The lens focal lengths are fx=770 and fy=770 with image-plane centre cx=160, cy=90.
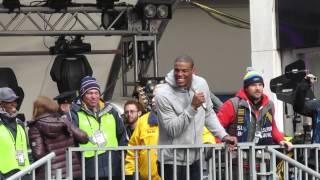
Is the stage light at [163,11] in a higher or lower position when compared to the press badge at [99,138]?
higher

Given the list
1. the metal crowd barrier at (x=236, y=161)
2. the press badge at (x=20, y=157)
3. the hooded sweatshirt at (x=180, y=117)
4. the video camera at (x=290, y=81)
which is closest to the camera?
the hooded sweatshirt at (x=180, y=117)

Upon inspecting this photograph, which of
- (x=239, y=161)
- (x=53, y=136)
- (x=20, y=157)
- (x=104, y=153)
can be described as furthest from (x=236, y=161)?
(x=20, y=157)

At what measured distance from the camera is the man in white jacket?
627 centimetres

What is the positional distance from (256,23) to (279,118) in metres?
1.69

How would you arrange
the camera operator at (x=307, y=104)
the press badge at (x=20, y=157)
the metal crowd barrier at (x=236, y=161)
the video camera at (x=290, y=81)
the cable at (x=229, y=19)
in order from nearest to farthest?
1. the metal crowd barrier at (x=236, y=161)
2. the press badge at (x=20, y=157)
3. the camera operator at (x=307, y=104)
4. the video camera at (x=290, y=81)
5. the cable at (x=229, y=19)

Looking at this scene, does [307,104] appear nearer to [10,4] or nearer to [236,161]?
[236,161]

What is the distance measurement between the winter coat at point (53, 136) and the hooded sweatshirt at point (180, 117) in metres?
0.95

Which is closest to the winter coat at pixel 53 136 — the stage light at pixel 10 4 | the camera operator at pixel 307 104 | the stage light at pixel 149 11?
the camera operator at pixel 307 104

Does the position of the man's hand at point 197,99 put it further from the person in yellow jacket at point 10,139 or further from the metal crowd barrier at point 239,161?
the person in yellow jacket at point 10,139

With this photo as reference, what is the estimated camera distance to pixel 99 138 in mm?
7363

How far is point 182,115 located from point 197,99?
24 centimetres

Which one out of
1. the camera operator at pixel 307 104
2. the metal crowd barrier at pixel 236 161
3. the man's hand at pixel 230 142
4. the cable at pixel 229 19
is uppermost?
the cable at pixel 229 19

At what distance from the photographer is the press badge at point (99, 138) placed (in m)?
7.33

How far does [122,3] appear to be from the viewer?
14820 mm
